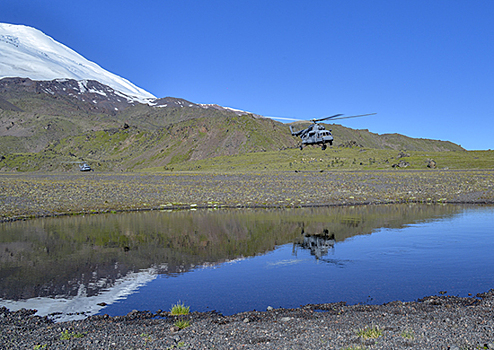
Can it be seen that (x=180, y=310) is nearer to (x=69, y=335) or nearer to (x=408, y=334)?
(x=69, y=335)

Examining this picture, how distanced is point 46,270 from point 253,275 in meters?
9.30

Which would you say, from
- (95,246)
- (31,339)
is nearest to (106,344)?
(31,339)

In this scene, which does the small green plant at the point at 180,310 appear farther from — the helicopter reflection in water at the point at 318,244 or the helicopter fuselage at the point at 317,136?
the helicopter fuselage at the point at 317,136

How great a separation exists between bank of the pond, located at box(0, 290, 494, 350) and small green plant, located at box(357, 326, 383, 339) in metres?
0.02

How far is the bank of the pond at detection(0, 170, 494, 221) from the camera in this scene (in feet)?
130

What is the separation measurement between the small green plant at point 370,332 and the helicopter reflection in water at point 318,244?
8734 mm

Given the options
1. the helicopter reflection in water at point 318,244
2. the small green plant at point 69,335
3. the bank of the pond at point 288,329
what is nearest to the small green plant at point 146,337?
the bank of the pond at point 288,329

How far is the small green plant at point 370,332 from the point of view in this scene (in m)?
9.15

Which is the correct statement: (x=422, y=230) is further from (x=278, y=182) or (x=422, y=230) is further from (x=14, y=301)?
(x=278, y=182)

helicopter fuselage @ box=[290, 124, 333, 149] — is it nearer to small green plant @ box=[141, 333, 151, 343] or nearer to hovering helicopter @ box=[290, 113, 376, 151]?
hovering helicopter @ box=[290, 113, 376, 151]

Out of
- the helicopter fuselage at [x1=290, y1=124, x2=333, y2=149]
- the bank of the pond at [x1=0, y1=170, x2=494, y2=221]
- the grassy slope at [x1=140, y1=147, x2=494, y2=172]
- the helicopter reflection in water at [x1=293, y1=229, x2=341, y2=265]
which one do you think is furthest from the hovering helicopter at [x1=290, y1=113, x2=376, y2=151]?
the grassy slope at [x1=140, y1=147, x2=494, y2=172]

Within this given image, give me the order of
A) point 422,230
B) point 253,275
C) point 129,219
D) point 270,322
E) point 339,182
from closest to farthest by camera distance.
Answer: point 270,322 < point 253,275 < point 422,230 < point 129,219 < point 339,182

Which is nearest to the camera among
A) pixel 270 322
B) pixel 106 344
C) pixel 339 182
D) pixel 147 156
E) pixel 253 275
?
pixel 106 344

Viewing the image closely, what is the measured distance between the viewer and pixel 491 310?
10891mm
